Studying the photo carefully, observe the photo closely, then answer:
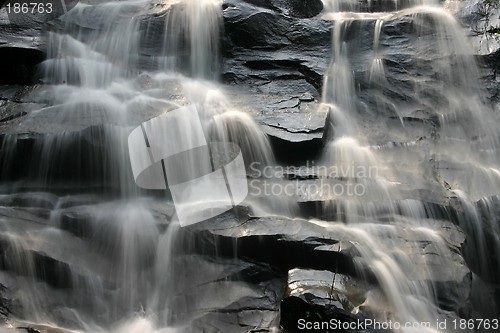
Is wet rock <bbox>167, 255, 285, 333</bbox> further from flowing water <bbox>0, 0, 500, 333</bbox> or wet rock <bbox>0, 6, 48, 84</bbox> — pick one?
wet rock <bbox>0, 6, 48, 84</bbox>

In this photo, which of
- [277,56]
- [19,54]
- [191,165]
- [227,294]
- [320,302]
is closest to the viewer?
[320,302]

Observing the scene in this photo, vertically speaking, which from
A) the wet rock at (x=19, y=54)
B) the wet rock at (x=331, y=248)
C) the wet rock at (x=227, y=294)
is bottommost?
the wet rock at (x=227, y=294)

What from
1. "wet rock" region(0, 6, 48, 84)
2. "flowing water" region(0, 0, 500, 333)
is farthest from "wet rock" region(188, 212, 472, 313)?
"wet rock" region(0, 6, 48, 84)

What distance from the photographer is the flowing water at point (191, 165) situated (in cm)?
542

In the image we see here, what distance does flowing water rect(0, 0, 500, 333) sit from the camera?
17.8ft

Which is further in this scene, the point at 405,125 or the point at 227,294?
the point at 405,125

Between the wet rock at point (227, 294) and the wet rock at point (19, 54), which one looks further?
the wet rock at point (19, 54)

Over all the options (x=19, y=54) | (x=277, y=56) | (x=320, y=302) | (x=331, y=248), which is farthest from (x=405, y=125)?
(x=19, y=54)

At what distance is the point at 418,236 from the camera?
573 cm

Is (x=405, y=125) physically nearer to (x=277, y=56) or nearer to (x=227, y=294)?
(x=277, y=56)

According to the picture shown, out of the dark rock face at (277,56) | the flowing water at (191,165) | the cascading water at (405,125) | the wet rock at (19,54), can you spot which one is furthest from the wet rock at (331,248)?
the wet rock at (19,54)

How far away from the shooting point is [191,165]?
665 cm

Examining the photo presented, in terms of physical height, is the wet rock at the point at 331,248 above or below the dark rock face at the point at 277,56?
below

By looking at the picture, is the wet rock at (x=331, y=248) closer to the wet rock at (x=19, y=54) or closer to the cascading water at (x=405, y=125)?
the cascading water at (x=405, y=125)
